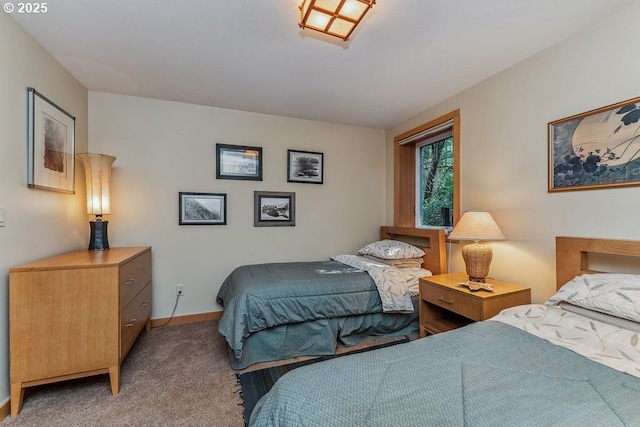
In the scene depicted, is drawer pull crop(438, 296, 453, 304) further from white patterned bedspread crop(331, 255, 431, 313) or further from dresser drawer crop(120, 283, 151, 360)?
dresser drawer crop(120, 283, 151, 360)

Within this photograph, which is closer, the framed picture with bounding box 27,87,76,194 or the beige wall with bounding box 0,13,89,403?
the beige wall with bounding box 0,13,89,403

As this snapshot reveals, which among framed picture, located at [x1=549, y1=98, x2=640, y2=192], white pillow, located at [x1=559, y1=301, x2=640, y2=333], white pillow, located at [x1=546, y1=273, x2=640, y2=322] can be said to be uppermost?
framed picture, located at [x1=549, y1=98, x2=640, y2=192]

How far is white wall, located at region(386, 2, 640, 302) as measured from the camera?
5.42ft

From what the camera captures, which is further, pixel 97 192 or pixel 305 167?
pixel 305 167

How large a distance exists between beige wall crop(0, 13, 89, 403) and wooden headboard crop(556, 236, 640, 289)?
3402 mm

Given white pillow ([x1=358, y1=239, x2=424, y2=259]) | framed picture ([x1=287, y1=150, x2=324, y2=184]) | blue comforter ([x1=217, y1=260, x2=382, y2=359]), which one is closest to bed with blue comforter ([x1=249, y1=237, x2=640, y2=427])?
blue comforter ([x1=217, y1=260, x2=382, y2=359])

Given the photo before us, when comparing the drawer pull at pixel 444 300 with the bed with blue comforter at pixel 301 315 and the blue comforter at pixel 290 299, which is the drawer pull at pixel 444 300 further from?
the blue comforter at pixel 290 299

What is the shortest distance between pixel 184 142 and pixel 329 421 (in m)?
2.95

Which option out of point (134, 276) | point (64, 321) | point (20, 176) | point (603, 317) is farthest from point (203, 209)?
point (603, 317)

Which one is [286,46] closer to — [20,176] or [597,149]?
[20,176]

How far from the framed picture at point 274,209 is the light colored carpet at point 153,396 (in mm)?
1411

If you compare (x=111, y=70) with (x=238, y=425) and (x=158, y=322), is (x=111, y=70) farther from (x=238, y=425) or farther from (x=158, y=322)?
(x=238, y=425)

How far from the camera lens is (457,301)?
2064 millimetres

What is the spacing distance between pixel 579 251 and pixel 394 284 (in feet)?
4.17
